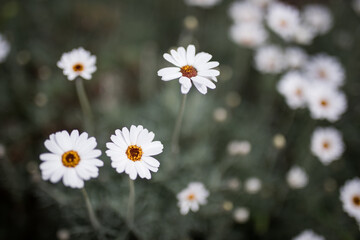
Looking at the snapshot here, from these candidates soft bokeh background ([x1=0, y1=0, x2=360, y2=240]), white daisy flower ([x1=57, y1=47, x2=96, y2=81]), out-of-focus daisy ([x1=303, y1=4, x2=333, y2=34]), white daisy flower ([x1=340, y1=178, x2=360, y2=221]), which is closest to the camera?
white daisy flower ([x1=57, y1=47, x2=96, y2=81])

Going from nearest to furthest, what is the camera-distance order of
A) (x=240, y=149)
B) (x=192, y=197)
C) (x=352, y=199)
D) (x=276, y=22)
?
(x=192, y=197) < (x=352, y=199) < (x=240, y=149) < (x=276, y=22)

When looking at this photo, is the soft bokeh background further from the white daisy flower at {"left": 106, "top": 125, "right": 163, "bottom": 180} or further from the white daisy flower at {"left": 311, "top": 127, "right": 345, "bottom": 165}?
the white daisy flower at {"left": 106, "top": 125, "right": 163, "bottom": 180}

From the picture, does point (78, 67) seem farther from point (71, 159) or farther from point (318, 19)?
point (318, 19)

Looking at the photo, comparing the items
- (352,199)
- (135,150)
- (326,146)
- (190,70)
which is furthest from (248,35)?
(135,150)

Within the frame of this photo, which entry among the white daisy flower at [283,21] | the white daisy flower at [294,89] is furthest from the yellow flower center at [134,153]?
the white daisy flower at [283,21]

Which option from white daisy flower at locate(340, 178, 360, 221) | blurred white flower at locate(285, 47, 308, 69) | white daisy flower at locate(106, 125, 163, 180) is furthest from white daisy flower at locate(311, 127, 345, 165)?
white daisy flower at locate(106, 125, 163, 180)

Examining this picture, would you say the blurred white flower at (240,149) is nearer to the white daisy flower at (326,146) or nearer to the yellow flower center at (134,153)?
the white daisy flower at (326,146)
